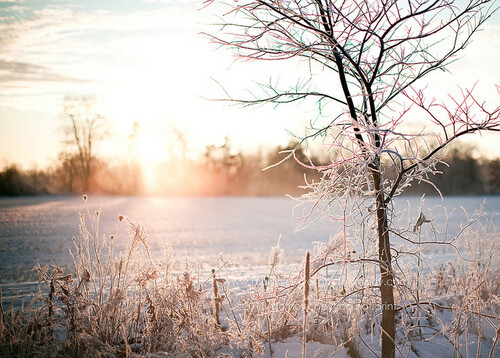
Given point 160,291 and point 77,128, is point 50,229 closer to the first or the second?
point 160,291

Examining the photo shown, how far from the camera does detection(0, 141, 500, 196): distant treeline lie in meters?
47.8

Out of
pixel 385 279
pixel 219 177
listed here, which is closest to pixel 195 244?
pixel 385 279

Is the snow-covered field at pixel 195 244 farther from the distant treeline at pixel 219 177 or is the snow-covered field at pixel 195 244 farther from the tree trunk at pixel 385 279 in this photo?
the distant treeline at pixel 219 177

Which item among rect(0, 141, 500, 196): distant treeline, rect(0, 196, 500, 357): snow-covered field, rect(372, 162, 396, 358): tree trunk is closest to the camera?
rect(372, 162, 396, 358): tree trunk

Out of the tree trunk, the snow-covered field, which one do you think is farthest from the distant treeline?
the tree trunk

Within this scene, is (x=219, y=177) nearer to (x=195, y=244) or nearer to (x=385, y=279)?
(x=195, y=244)

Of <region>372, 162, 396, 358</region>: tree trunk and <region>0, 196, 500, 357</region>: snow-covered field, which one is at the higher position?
<region>372, 162, 396, 358</region>: tree trunk

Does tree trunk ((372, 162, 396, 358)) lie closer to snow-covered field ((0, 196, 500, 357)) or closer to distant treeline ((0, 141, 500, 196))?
snow-covered field ((0, 196, 500, 357))

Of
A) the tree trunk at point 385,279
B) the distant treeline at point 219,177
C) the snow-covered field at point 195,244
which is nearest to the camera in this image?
the tree trunk at point 385,279

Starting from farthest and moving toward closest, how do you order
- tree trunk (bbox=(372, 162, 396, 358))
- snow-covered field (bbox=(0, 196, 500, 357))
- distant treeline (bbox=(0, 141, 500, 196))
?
distant treeline (bbox=(0, 141, 500, 196)) → snow-covered field (bbox=(0, 196, 500, 357)) → tree trunk (bbox=(372, 162, 396, 358))

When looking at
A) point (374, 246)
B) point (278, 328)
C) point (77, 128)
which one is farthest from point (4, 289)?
point (77, 128)

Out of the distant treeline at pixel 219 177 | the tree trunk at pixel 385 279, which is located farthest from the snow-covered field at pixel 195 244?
the distant treeline at pixel 219 177

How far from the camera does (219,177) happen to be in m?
53.0

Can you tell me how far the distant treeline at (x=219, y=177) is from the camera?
47750 millimetres
